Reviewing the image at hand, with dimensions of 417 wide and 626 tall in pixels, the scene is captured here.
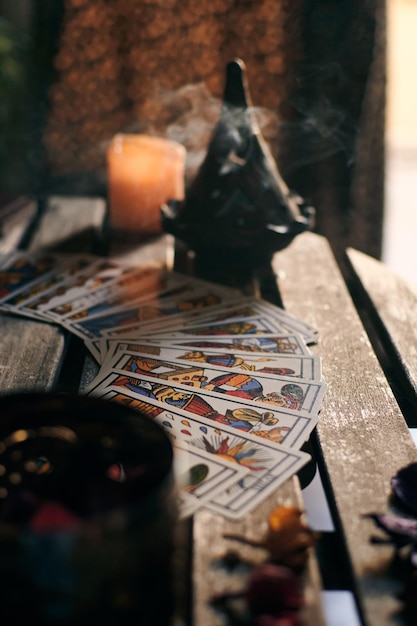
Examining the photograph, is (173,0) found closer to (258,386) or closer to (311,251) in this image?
(311,251)

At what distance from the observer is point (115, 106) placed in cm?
212

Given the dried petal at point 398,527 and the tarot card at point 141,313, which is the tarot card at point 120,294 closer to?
the tarot card at point 141,313

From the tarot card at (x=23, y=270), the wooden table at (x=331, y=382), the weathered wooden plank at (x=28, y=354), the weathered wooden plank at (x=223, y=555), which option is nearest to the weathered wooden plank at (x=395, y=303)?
the wooden table at (x=331, y=382)

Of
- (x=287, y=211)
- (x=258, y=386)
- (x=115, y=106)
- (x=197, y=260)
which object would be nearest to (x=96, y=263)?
(x=197, y=260)

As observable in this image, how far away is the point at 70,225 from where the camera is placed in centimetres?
166

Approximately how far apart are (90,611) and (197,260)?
3.28 feet

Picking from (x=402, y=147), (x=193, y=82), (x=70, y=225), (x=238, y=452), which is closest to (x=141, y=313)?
(x=238, y=452)

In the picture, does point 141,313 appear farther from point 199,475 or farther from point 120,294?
point 199,475

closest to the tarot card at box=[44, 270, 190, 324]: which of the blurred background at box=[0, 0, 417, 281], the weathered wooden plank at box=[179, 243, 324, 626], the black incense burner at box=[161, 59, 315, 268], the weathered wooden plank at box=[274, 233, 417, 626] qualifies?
the black incense burner at box=[161, 59, 315, 268]

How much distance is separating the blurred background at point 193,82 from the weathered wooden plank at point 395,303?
0.71 meters

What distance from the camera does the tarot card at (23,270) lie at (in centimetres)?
124

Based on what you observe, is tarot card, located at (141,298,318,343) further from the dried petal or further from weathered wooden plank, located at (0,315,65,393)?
the dried petal

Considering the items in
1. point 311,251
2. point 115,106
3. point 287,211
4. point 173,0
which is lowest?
point 311,251

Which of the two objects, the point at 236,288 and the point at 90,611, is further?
the point at 236,288
